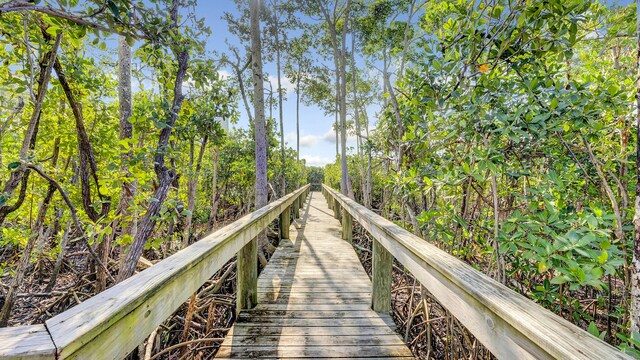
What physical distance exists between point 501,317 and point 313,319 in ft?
5.69

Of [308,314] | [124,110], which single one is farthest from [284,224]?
[124,110]

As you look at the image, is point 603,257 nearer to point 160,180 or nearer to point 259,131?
point 160,180

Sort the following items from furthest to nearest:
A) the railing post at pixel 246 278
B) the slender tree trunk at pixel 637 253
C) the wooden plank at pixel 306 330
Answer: the railing post at pixel 246 278 → the wooden plank at pixel 306 330 → the slender tree trunk at pixel 637 253

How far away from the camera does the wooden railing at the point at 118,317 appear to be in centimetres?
58

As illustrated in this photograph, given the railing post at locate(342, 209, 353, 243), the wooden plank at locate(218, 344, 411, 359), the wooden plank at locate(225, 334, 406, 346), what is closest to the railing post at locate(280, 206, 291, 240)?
the railing post at locate(342, 209, 353, 243)

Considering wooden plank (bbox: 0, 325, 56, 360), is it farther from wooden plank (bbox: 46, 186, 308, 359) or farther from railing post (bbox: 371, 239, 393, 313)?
railing post (bbox: 371, 239, 393, 313)

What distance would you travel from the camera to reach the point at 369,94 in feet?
63.9

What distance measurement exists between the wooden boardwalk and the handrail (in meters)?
0.86

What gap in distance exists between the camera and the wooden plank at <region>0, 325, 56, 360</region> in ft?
1.75

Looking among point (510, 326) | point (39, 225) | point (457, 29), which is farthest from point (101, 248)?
point (457, 29)

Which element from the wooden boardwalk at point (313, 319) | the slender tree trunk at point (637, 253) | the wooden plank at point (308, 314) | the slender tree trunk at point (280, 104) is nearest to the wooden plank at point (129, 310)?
the wooden boardwalk at point (313, 319)

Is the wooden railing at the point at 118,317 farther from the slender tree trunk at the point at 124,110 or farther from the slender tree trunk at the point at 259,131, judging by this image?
the slender tree trunk at the point at 259,131

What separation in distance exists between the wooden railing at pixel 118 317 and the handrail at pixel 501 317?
1.11 metres

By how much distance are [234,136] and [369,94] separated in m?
14.3
